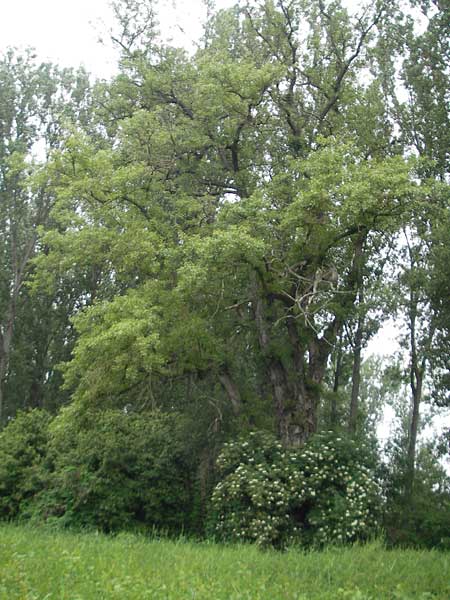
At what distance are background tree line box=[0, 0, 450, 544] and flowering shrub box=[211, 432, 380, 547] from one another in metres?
0.15

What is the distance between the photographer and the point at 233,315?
66.5 ft

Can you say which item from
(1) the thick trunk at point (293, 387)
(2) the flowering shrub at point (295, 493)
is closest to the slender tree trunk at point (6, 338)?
(1) the thick trunk at point (293, 387)

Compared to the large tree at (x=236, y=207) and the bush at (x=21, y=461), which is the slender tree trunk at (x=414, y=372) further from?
the bush at (x=21, y=461)

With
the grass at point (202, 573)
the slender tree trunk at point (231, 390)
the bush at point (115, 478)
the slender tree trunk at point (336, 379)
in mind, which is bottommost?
the grass at point (202, 573)

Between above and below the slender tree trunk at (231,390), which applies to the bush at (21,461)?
below

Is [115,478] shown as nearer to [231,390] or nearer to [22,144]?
[231,390]

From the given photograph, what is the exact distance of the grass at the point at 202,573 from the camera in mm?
7727

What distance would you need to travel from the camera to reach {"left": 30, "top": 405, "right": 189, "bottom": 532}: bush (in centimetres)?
1875

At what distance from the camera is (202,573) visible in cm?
927

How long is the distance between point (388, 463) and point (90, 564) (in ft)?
43.5

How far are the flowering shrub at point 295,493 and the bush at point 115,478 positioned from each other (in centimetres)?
231

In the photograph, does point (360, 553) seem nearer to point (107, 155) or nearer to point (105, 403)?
point (105, 403)

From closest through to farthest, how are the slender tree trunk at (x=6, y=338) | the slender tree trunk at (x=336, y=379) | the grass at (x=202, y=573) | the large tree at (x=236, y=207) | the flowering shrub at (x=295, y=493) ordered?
1. the grass at (x=202, y=573)
2. the flowering shrub at (x=295, y=493)
3. the large tree at (x=236, y=207)
4. the slender tree trunk at (x=336, y=379)
5. the slender tree trunk at (x=6, y=338)

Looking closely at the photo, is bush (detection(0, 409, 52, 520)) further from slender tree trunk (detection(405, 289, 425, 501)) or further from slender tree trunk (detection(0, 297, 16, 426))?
slender tree trunk (detection(0, 297, 16, 426))
